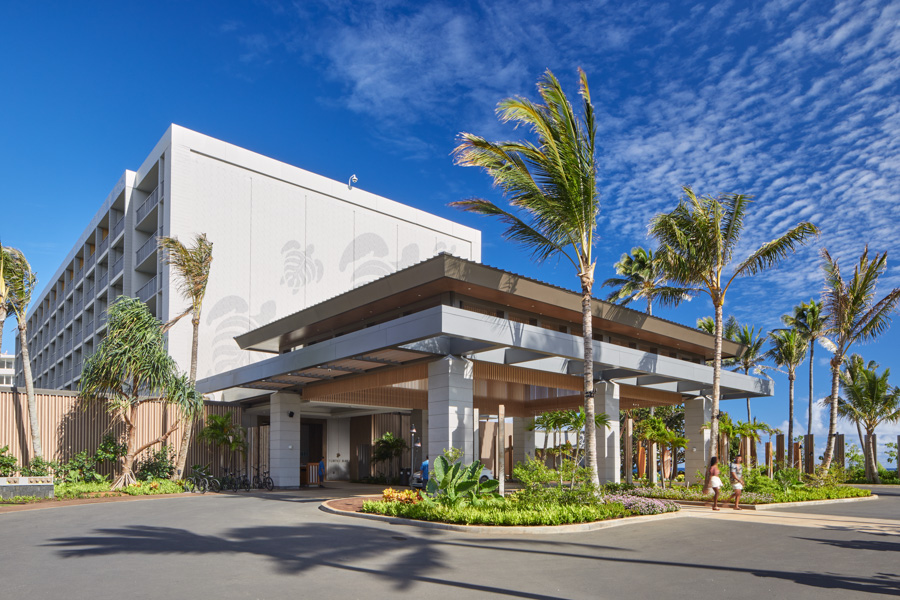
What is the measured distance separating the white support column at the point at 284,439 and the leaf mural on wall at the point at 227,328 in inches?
365

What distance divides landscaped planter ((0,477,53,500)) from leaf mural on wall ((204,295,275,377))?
12483 millimetres

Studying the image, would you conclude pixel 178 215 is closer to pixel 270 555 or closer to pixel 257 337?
pixel 257 337

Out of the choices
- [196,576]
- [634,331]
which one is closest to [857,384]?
[634,331]

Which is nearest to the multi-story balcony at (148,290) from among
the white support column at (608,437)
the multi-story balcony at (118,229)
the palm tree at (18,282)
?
the multi-story balcony at (118,229)

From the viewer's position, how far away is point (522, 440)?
33062 millimetres

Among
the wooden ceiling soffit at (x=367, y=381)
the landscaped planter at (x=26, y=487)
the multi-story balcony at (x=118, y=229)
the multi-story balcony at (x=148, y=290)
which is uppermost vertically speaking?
the multi-story balcony at (x=118, y=229)

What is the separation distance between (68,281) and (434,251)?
1269 inches

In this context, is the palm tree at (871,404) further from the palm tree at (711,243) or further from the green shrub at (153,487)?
the green shrub at (153,487)

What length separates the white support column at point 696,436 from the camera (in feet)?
94.9

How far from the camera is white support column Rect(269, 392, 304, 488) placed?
2697 centimetres

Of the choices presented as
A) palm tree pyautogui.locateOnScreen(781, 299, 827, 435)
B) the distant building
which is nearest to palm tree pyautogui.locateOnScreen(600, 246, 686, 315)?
palm tree pyautogui.locateOnScreen(781, 299, 827, 435)

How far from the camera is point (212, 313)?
35438 millimetres

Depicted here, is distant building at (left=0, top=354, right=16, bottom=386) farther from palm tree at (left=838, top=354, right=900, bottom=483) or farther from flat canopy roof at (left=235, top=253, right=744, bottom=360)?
palm tree at (left=838, top=354, right=900, bottom=483)

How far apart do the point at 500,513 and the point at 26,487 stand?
16713 millimetres
